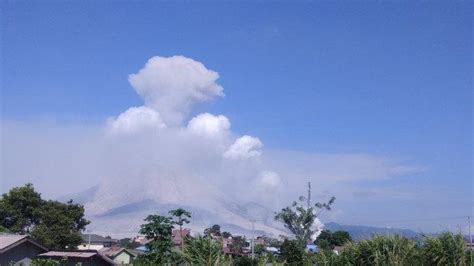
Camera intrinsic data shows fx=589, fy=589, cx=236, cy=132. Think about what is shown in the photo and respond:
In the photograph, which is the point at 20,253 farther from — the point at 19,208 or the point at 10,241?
the point at 19,208

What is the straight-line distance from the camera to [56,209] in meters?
47.7

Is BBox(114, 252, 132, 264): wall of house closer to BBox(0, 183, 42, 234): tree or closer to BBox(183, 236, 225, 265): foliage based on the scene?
BBox(0, 183, 42, 234): tree

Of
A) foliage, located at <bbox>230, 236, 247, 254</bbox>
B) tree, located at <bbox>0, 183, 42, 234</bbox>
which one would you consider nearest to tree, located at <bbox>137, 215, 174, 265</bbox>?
tree, located at <bbox>0, 183, 42, 234</bbox>

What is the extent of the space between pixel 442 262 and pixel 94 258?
16.6m

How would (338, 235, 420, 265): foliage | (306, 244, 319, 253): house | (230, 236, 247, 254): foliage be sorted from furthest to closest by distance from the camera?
(230, 236, 247, 254): foliage < (306, 244, 319, 253): house < (338, 235, 420, 265): foliage

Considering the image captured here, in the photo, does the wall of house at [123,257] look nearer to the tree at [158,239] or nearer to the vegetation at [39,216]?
the vegetation at [39,216]

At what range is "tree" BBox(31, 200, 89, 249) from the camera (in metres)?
44.0

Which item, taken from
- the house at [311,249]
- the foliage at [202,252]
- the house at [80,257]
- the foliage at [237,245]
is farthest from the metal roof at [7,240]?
the foliage at [237,245]

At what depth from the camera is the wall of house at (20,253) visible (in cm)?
2550

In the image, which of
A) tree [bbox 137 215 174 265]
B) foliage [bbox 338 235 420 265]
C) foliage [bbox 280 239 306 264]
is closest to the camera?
foliage [bbox 338 235 420 265]

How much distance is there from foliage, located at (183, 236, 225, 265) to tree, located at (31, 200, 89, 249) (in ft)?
89.0

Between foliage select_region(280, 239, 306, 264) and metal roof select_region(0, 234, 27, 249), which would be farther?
foliage select_region(280, 239, 306, 264)

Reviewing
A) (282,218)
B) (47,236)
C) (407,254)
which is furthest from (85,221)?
(407,254)

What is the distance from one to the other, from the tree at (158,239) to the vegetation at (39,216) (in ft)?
81.6
